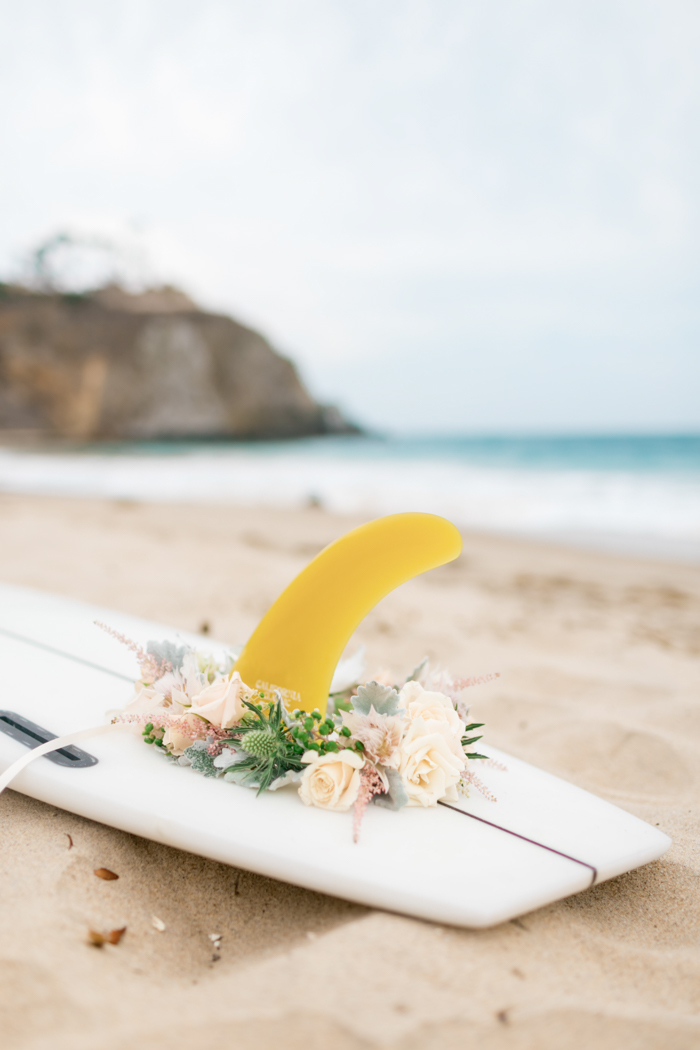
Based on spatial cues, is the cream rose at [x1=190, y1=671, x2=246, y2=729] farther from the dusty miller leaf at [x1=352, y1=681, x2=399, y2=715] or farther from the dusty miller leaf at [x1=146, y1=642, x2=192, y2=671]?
Result: the dusty miller leaf at [x1=352, y1=681, x2=399, y2=715]

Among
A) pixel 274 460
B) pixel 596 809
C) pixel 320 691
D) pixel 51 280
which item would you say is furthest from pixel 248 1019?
pixel 51 280

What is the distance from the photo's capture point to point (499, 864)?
1142 millimetres

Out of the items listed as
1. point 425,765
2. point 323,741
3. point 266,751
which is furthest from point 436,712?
point 266,751

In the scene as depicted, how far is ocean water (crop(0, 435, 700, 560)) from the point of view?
6879 millimetres

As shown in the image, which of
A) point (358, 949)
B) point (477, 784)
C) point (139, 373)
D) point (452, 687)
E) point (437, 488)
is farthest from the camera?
point (139, 373)

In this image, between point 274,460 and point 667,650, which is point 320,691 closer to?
point 667,650

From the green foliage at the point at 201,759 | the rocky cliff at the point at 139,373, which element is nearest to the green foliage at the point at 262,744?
the green foliage at the point at 201,759

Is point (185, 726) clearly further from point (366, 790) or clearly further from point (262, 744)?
point (366, 790)

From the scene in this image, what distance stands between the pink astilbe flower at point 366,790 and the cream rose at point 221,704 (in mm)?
269

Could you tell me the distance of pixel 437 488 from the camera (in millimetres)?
10461

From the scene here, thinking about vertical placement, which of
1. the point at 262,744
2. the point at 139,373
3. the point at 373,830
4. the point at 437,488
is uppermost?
the point at 139,373

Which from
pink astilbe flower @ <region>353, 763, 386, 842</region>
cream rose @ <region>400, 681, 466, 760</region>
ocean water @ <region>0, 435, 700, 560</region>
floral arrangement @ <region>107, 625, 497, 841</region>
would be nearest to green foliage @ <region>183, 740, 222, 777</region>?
floral arrangement @ <region>107, 625, 497, 841</region>

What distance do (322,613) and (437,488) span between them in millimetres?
9223

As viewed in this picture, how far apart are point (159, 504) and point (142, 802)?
640 cm
